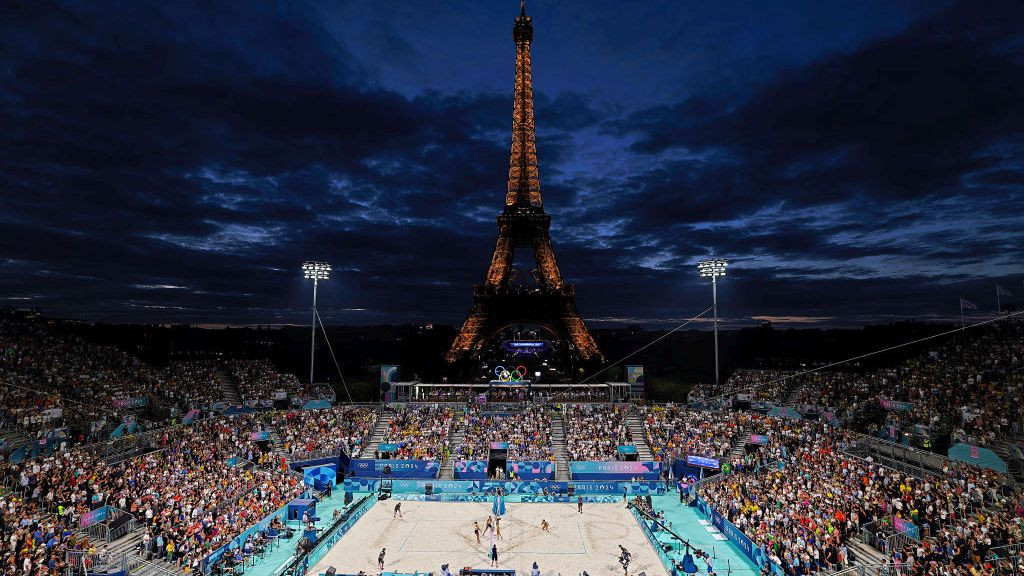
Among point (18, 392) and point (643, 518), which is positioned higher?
point (18, 392)

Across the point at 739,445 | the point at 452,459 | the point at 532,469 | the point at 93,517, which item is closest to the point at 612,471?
the point at 532,469

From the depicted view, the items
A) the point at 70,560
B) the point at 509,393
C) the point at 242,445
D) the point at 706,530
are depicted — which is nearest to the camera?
the point at 70,560

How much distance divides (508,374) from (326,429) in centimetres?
1587

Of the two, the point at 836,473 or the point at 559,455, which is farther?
the point at 559,455

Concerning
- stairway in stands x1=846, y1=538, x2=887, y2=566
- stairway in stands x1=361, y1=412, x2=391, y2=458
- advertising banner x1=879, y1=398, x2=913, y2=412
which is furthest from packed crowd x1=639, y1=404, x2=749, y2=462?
stairway in stands x1=361, y1=412, x2=391, y2=458

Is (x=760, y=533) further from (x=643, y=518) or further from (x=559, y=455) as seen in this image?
(x=559, y=455)

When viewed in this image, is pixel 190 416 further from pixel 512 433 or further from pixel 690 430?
pixel 690 430

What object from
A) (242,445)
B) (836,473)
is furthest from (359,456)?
(836,473)

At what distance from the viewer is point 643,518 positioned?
89.3 ft

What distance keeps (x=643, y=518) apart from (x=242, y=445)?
73.8 ft

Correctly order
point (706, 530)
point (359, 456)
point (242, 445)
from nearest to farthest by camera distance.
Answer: point (706, 530), point (242, 445), point (359, 456)

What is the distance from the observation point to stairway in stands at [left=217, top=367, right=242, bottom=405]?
41.8m

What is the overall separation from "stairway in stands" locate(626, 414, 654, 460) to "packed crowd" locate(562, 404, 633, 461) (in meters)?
0.44

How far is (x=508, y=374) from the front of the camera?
4825 centimetres
